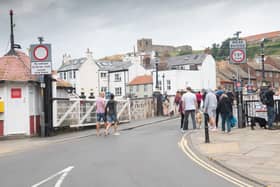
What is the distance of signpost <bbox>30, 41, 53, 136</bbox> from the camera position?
19.7 meters

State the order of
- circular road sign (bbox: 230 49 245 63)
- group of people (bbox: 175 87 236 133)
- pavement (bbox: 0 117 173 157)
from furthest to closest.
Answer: circular road sign (bbox: 230 49 245 63) → group of people (bbox: 175 87 236 133) → pavement (bbox: 0 117 173 157)

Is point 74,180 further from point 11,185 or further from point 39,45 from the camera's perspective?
point 39,45

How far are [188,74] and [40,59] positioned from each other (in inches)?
2295

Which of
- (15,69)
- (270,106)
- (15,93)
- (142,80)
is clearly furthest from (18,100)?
(142,80)

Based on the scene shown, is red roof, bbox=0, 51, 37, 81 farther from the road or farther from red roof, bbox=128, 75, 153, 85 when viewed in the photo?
red roof, bbox=128, 75, 153, 85

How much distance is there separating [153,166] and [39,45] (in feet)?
35.9

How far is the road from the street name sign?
450 cm

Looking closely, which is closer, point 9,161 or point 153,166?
point 153,166

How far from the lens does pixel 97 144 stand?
16.4 meters

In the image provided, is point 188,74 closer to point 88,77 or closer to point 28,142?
point 88,77

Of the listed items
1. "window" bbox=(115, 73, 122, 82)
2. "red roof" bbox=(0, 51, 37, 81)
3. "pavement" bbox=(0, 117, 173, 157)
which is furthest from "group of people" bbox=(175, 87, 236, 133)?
"window" bbox=(115, 73, 122, 82)

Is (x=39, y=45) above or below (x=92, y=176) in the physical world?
above

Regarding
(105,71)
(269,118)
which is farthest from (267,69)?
(269,118)

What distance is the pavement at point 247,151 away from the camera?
9.88 metres
